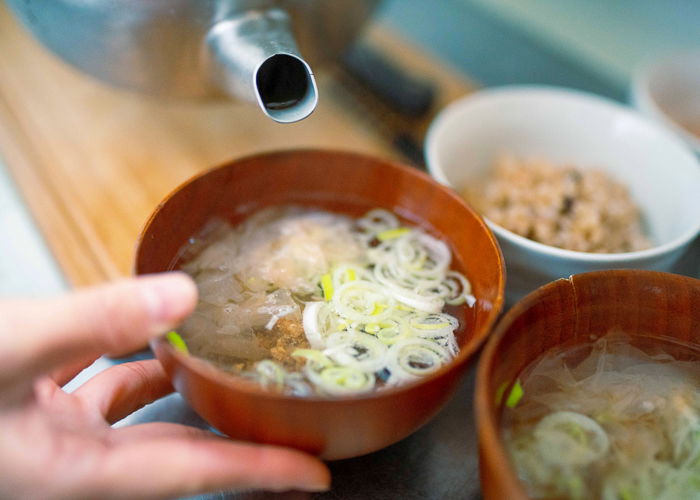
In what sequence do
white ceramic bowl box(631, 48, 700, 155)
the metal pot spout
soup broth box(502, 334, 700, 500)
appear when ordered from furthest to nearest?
white ceramic bowl box(631, 48, 700, 155) → the metal pot spout → soup broth box(502, 334, 700, 500)

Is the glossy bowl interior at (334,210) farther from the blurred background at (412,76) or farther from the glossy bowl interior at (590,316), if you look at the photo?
the blurred background at (412,76)

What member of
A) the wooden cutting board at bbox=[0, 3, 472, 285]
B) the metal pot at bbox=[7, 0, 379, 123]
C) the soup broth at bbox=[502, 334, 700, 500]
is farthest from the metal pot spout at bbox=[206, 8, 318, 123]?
the soup broth at bbox=[502, 334, 700, 500]

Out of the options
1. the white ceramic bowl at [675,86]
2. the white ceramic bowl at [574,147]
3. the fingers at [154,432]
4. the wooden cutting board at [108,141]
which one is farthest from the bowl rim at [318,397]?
the white ceramic bowl at [675,86]

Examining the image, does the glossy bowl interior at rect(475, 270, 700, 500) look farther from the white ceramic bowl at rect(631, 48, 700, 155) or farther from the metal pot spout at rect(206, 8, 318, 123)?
the white ceramic bowl at rect(631, 48, 700, 155)

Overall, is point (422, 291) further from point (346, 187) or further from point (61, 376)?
point (61, 376)

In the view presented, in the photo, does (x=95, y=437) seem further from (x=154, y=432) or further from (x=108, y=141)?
(x=108, y=141)

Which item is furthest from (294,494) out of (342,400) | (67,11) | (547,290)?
(67,11)

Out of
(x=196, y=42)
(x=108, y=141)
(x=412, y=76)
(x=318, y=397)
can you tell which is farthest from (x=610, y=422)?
(x=108, y=141)
